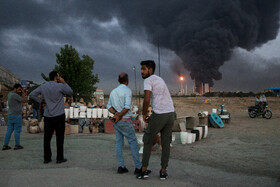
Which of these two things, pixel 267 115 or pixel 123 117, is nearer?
pixel 123 117

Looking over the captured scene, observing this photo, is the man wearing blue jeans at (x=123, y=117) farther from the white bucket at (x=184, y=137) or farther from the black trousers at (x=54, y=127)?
the white bucket at (x=184, y=137)

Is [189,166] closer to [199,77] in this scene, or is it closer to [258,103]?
[258,103]

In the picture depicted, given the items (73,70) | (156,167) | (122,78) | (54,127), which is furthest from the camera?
(73,70)

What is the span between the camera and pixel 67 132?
9.34 m

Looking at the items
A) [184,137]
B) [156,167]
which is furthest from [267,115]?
[156,167]

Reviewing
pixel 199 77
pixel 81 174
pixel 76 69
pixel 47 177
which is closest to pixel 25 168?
pixel 47 177

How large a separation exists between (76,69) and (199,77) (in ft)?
196

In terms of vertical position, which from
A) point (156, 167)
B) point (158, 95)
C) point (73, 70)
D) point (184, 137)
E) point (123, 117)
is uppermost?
point (73, 70)

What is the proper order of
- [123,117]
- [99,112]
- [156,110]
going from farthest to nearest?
[99,112], [123,117], [156,110]

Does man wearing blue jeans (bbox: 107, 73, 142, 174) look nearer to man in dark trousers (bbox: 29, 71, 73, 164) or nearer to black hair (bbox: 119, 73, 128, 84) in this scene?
black hair (bbox: 119, 73, 128, 84)

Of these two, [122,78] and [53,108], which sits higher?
[122,78]

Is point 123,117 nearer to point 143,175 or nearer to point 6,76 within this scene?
point 143,175

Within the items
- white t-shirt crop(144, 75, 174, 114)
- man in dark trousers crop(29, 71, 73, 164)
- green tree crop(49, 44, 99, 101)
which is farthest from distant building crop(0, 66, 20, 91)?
white t-shirt crop(144, 75, 174, 114)

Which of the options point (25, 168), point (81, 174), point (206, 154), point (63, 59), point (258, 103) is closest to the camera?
point (81, 174)
